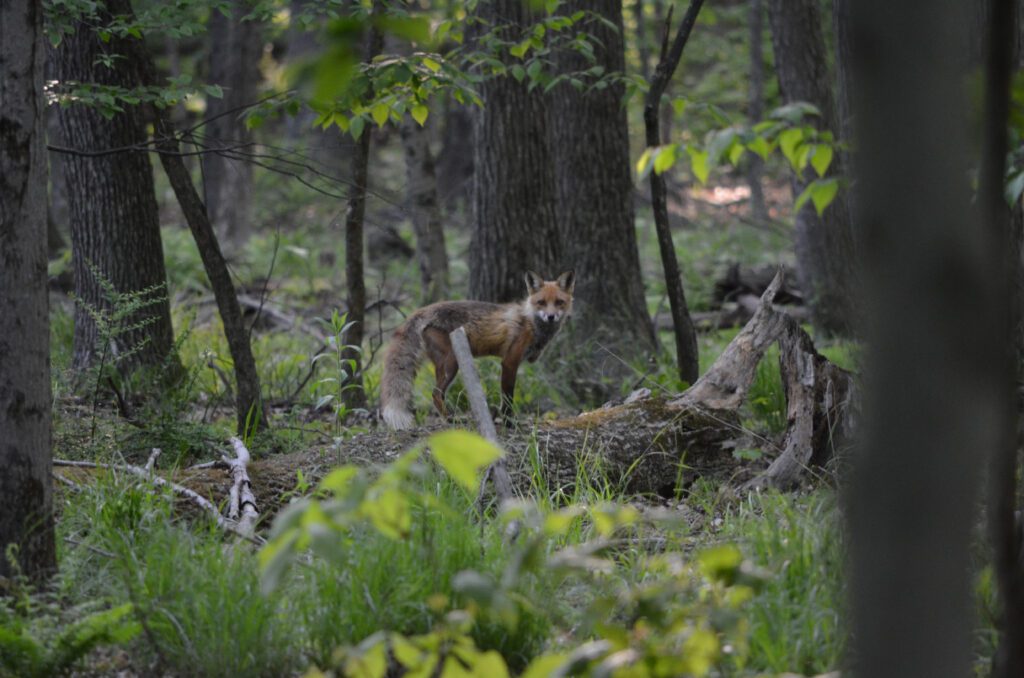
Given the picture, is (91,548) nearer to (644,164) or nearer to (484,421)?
(484,421)

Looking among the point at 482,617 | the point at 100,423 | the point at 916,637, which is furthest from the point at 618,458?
the point at 916,637

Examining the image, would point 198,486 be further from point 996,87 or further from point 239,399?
point 996,87

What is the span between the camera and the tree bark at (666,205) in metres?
7.37

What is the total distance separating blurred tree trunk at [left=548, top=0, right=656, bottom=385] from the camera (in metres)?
10.0

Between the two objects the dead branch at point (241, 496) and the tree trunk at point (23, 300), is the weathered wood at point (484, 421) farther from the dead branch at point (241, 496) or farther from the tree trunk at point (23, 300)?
the tree trunk at point (23, 300)

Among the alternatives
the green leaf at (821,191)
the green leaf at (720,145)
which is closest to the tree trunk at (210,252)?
the green leaf at (720,145)

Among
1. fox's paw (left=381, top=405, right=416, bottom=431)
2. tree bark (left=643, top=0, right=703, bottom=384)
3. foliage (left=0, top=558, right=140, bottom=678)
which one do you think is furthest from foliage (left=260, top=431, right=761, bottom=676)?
tree bark (left=643, top=0, right=703, bottom=384)

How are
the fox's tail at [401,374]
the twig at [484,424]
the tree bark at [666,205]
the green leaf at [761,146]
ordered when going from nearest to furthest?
1. the green leaf at [761,146]
2. the twig at [484,424]
3. the tree bark at [666,205]
4. the fox's tail at [401,374]

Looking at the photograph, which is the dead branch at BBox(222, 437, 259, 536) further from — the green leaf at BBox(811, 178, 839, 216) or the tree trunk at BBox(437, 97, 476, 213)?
the tree trunk at BBox(437, 97, 476, 213)

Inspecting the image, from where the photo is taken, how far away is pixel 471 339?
904 cm

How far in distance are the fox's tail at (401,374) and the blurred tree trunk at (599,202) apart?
6.61ft

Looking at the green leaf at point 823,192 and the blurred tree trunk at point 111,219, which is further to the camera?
the blurred tree trunk at point 111,219

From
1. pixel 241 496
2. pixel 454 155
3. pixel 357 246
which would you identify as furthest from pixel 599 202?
pixel 454 155

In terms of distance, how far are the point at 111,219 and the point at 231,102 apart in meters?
12.9
